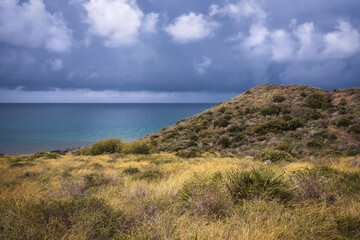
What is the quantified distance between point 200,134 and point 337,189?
20516 mm

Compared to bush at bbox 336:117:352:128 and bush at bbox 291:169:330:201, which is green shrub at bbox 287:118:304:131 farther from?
bush at bbox 291:169:330:201

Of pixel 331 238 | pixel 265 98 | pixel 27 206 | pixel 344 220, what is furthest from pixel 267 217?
pixel 265 98

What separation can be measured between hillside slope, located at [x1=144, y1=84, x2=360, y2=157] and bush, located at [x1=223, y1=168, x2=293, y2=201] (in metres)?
11.0

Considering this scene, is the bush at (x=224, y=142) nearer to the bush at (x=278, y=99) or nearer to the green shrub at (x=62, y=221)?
the bush at (x=278, y=99)

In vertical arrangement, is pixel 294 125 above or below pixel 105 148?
above

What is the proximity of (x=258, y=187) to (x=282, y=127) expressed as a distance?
1957cm

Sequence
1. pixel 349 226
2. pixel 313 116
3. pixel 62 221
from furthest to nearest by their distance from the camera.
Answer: pixel 313 116 < pixel 62 221 < pixel 349 226

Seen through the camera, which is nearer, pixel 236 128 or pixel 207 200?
pixel 207 200

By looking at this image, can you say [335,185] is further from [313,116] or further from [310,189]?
[313,116]

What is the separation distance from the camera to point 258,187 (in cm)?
407

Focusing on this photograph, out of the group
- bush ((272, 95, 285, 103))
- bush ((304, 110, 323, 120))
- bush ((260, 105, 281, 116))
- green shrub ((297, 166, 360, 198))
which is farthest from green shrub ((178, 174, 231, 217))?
bush ((272, 95, 285, 103))

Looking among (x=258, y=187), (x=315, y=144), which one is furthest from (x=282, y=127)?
(x=258, y=187)

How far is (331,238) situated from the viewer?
263 cm

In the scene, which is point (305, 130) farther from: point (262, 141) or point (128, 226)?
point (128, 226)
